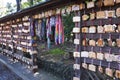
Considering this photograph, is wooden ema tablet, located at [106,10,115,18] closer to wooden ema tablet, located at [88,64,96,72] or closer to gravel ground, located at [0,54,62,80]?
wooden ema tablet, located at [88,64,96,72]

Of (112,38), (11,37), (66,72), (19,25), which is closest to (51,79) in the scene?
(66,72)

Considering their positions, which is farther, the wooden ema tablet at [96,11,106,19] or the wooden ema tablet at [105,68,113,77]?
the wooden ema tablet at [96,11,106,19]

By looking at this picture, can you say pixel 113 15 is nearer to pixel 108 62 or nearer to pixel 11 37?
pixel 108 62

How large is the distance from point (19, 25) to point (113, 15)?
25.3 feet

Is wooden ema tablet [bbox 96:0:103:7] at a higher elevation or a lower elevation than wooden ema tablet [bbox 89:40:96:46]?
higher

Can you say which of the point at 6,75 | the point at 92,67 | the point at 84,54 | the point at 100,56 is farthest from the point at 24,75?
the point at 100,56

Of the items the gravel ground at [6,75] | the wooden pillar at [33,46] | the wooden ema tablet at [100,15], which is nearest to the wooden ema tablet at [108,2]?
the wooden ema tablet at [100,15]

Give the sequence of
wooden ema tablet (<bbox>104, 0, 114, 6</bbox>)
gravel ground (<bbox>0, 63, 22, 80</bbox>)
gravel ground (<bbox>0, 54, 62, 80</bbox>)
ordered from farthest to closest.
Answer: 1. gravel ground (<bbox>0, 63, 22, 80</bbox>)
2. gravel ground (<bbox>0, 54, 62, 80</bbox>)
3. wooden ema tablet (<bbox>104, 0, 114, 6</bbox>)

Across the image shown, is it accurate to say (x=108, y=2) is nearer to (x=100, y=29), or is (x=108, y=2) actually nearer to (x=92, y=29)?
(x=100, y=29)

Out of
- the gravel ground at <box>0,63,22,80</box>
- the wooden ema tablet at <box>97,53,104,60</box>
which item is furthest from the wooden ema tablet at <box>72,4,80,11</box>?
the gravel ground at <box>0,63,22,80</box>

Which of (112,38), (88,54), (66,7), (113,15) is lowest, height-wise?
(88,54)

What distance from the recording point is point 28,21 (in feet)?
34.9

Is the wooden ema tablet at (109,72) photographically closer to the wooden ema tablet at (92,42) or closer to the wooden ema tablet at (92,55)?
the wooden ema tablet at (92,55)

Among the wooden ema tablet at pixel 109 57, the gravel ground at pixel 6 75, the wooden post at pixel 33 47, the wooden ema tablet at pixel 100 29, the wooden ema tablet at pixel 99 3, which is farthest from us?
the wooden post at pixel 33 47
